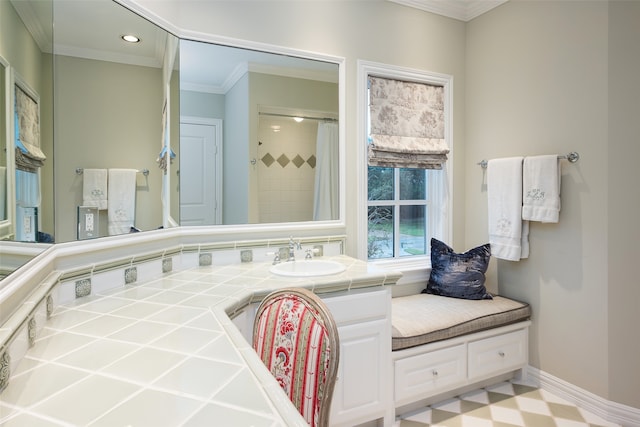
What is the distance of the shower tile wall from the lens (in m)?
2.34

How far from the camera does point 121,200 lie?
1.67 metres

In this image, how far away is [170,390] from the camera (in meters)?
0.76

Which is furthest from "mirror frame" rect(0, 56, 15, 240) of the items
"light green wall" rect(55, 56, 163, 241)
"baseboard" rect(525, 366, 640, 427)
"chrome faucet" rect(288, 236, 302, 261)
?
"baseboard" rect(525, 366, 640, 427)

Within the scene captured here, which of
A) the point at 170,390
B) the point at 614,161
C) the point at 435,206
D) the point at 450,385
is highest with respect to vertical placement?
the point at 614,161

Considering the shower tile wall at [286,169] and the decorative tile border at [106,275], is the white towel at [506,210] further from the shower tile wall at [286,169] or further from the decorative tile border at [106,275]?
the shower tile wall at [286,169]

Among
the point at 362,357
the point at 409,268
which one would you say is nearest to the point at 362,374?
the point at 362,357

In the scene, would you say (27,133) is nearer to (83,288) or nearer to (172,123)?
(83,288)

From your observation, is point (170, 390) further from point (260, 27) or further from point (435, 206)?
point (435, 206)

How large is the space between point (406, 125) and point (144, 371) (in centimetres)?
241

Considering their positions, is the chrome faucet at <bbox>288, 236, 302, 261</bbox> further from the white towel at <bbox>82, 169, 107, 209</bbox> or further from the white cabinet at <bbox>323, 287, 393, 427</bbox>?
the white towel at <bbox>82, 169, 107, 209</bbox>

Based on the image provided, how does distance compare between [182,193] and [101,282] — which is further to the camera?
[182,193]

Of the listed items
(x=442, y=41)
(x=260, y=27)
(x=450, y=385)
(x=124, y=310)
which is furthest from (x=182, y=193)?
(x=442, y=41)

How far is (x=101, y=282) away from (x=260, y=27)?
1.69 meters

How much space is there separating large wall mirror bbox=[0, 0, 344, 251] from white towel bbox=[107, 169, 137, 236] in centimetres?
2
